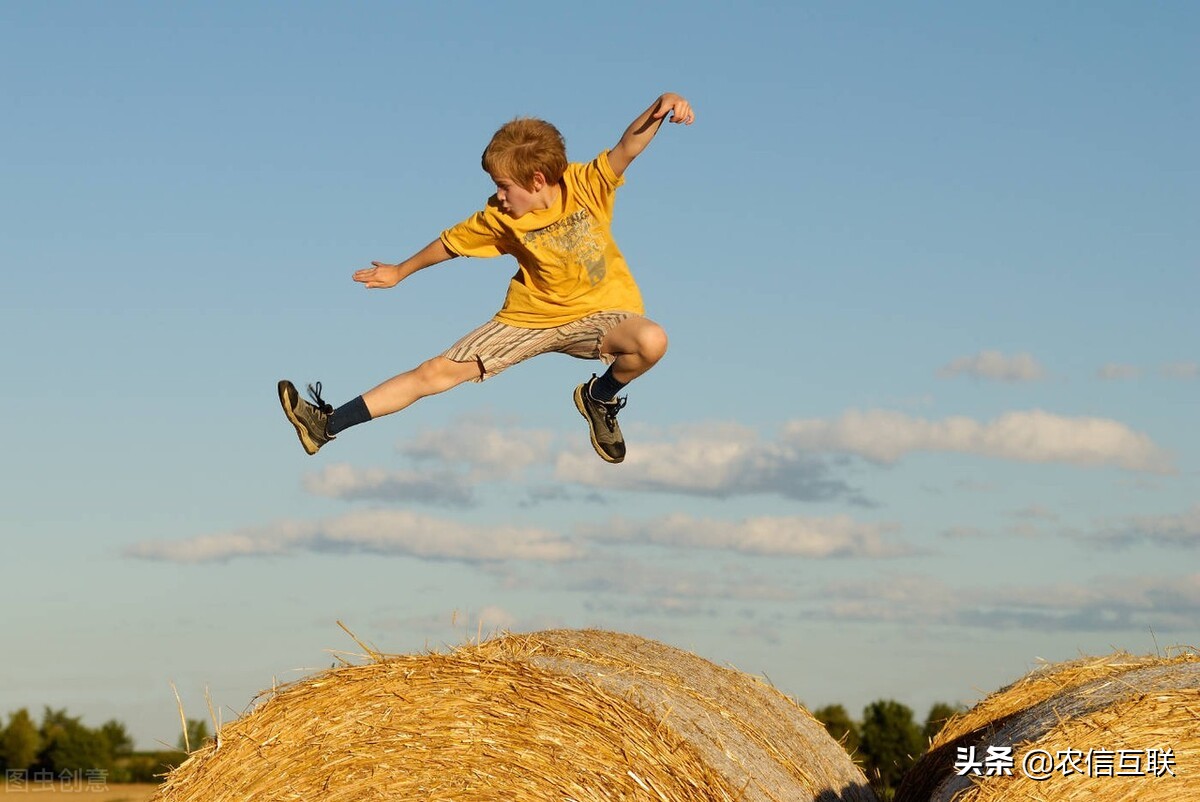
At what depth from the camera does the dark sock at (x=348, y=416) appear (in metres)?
8.13

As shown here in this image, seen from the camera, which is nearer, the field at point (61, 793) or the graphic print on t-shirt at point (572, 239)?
the graphic print on t-shirt at point (572, 239)

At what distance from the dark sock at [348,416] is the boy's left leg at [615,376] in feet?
4.45

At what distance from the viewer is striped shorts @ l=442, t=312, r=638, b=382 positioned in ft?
26.0

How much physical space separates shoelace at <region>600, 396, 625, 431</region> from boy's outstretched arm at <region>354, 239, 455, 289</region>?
1.36 m

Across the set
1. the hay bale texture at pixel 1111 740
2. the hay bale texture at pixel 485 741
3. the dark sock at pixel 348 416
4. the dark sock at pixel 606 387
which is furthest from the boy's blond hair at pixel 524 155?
the hay bale texture at pixel 1111 740

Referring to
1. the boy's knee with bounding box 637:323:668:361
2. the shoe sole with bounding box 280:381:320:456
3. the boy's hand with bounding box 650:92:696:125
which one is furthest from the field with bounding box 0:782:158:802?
the boy's hand with bounding box 650:92:696:125

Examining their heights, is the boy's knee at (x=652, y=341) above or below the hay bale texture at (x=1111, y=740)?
above

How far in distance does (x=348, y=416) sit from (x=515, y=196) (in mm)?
1681

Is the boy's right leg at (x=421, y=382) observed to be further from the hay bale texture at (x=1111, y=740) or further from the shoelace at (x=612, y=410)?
the hay bale texture at (x=1111, y=740)

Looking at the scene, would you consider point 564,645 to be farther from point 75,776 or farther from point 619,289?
point 75,776

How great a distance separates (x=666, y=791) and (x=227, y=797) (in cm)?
215

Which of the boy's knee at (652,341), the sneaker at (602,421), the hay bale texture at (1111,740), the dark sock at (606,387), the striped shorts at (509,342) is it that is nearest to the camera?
the hay bale texture at (1111,740)

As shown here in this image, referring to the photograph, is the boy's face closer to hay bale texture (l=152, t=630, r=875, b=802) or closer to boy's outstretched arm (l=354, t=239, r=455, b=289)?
boy's outstretched arm (l=354, t=239, r=455, b=289)

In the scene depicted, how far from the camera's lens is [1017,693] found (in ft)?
27.2
